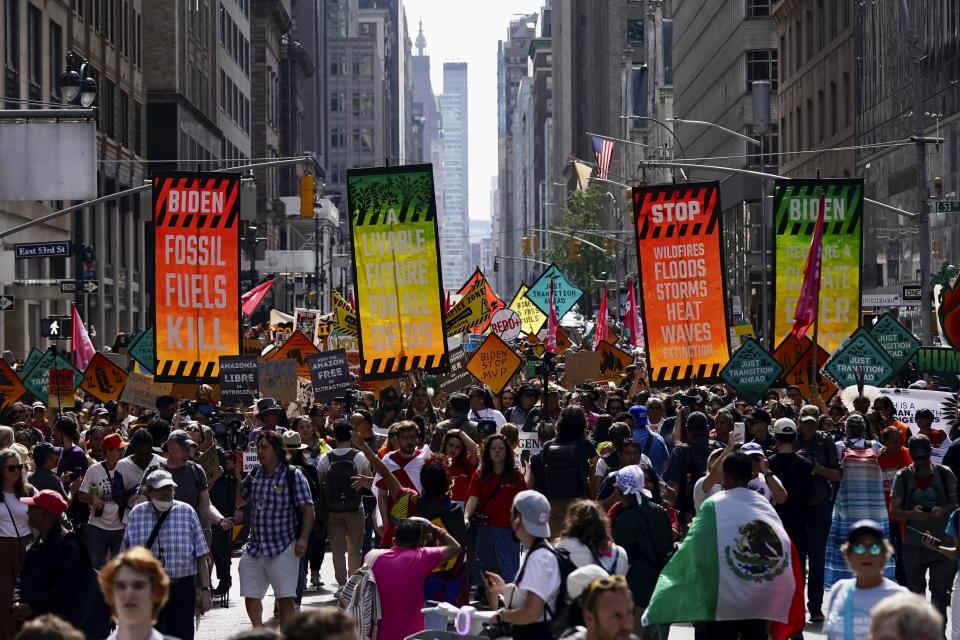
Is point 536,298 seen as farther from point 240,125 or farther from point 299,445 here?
point 240,125

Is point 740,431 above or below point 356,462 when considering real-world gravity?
above

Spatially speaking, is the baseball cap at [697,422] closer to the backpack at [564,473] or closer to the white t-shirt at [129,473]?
the backpack at [564,473]

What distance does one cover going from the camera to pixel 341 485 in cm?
1598

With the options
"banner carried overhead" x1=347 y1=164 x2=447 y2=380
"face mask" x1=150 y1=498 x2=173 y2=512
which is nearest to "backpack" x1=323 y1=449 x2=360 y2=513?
"face mask" x1=150 y1=498 x2=173 y2=512

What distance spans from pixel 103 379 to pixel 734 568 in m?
15.5

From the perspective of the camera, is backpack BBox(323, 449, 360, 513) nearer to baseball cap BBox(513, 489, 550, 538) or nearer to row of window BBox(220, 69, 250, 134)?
baseball cap BBox(513, 489, 550, 538)

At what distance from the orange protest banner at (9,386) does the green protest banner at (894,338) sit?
10.8 metres

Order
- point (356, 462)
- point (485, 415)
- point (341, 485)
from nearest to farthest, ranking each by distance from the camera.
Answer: point (356, 462) → point (341, 485) → point (485, 415)

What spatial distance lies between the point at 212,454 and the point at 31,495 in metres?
4.03

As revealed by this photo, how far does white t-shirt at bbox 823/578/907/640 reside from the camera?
7664 mm

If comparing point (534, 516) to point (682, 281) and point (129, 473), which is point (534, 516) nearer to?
point (129, 473)

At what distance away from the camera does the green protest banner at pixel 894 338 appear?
2302 centimetres

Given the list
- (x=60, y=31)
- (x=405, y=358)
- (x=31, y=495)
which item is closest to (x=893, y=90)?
(x=60, y=31)

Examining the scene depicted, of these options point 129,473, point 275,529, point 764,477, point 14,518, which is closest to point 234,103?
point 129,473
